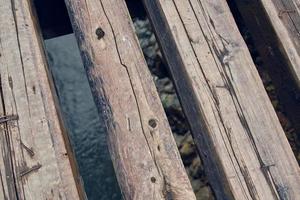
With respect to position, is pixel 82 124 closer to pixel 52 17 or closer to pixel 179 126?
pixel 179 126

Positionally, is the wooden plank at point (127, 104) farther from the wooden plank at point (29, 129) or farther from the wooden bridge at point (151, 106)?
the wooden plank at point (29, 129)

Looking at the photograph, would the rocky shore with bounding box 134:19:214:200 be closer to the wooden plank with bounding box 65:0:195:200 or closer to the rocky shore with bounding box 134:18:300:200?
the rocky shore with bounding box 134:18:300:200

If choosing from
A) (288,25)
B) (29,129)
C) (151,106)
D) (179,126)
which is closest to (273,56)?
(288,25)

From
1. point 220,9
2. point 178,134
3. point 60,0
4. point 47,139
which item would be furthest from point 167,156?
point 178,134

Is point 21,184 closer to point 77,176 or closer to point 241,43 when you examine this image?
point 77,176

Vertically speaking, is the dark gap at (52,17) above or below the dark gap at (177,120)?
above

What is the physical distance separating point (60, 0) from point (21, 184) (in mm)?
1201

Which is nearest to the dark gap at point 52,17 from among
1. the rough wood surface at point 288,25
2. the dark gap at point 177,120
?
the dark gap at point 177,120

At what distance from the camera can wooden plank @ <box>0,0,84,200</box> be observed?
1.51 meters

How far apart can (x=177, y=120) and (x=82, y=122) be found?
41.1 inches

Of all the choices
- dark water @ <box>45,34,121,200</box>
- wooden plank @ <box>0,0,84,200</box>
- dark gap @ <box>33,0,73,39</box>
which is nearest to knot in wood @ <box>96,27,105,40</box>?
wooden plank @ <box>0,0,84,200</box>

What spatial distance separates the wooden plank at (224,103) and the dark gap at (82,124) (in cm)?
129

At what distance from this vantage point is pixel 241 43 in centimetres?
184

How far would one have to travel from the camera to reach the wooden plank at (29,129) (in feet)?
4.95
